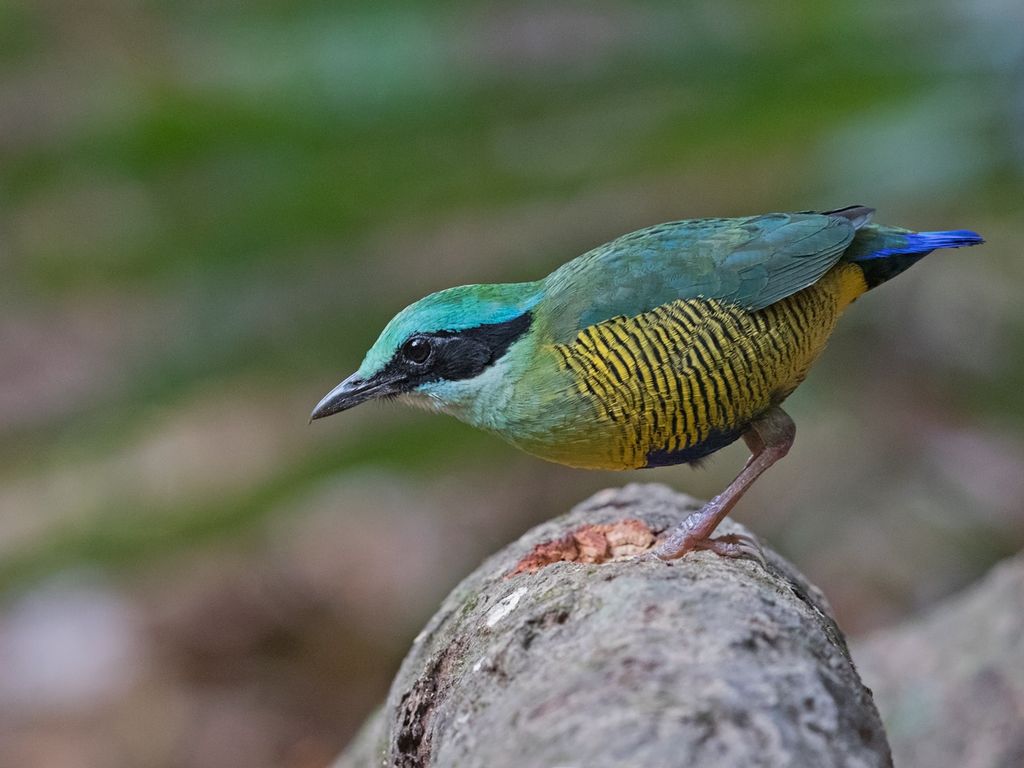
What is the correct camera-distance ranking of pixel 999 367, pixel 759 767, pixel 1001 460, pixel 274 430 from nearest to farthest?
1. pixel 759 767
2. pixel 999 367
3. pixel 1001 460
4. pixel 274 430

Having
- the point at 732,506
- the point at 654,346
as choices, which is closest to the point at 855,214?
the point at 654,346

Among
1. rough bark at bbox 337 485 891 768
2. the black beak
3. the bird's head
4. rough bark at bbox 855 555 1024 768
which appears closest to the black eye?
the bird's head

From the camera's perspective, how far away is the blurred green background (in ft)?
22.2

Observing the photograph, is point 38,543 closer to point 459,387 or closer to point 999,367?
point 459,387

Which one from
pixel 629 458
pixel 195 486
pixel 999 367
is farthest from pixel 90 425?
pixel 999 367

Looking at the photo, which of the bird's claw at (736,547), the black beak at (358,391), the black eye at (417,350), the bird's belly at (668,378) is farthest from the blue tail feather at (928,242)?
the black beak at (358,391)

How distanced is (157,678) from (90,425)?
2.79m

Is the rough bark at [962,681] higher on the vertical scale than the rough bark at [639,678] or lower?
lower

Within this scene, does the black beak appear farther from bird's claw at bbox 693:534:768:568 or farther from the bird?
bird's claw at bbox 693:534:768:568

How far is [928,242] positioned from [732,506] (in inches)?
52.8

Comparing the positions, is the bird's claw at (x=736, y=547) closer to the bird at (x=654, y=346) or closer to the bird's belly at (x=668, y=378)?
the bird at (x=654, y=346)

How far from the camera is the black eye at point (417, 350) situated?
4668mm

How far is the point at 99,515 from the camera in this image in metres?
6.81

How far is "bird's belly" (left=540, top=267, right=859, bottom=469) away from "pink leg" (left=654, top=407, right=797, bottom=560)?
0.56 feet
